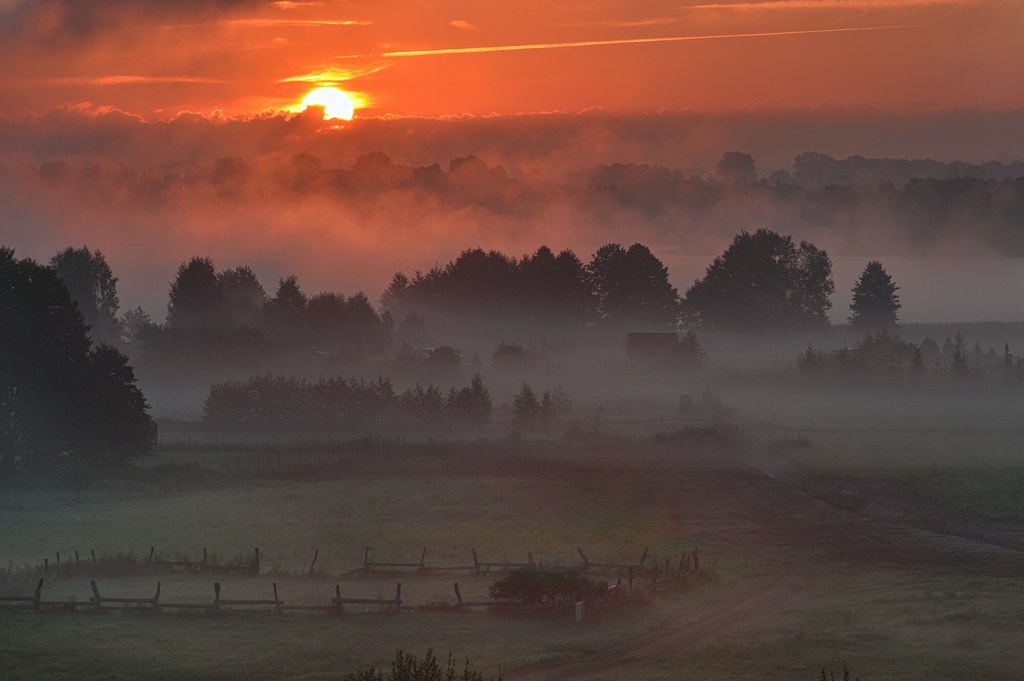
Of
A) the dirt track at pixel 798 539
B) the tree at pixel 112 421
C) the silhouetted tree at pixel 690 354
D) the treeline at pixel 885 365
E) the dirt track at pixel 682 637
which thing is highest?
the silhouetted tree at pixel 690 354

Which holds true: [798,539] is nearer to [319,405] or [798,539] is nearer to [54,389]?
[54,389]

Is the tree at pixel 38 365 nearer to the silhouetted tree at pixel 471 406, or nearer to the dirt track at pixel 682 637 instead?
the silhouetted tree at pixel 471 406

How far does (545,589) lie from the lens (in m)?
56.8

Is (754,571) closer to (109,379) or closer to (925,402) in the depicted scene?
(109,379)

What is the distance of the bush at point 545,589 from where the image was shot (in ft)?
186

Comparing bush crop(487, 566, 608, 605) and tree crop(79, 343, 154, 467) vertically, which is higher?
tree crop(79, 343, 154, 467)

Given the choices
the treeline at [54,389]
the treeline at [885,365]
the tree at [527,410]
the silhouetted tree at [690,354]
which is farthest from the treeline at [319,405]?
the treeline at [885,365]

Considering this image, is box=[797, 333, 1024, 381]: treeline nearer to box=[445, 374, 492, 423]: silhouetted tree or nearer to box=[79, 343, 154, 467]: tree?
box=[445, 374, 492, 423]: silhouetted tree

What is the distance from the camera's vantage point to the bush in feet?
186

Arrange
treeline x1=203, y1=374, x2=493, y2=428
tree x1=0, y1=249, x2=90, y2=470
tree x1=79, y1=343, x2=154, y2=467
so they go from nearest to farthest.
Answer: tree x1=79, y1=343, x2=154, y2=467 → tree x1=0, y1=249, x2=90, y2=470 → treeline x1=203, y1=374, x2=493, y2=428

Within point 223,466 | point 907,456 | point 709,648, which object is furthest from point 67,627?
point 907,456

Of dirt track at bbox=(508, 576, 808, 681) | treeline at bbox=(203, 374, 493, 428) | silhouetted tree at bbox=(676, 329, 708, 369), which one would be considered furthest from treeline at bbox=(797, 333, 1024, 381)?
dirt track at bbox=(508, 576, 808, 681)

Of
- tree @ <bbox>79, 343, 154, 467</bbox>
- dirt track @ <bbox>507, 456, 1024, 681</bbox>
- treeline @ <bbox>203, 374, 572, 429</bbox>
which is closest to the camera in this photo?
dirt track @ <bbox>507, 456, 1024, 681</bbox>

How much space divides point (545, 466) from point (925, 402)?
60.6m
